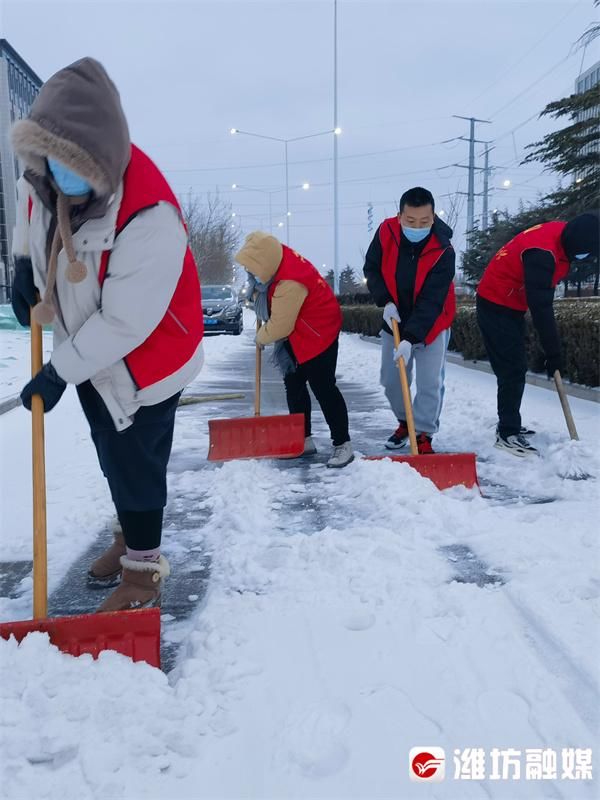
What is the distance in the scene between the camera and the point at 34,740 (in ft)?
5.49

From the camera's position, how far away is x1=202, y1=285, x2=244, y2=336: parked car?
20.5 m

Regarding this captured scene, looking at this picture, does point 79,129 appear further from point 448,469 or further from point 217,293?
point 217,293

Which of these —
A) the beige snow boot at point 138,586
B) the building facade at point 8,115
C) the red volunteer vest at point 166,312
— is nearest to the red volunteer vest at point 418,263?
the red volunteer vest at point 166,312

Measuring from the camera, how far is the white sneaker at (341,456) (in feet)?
14.8

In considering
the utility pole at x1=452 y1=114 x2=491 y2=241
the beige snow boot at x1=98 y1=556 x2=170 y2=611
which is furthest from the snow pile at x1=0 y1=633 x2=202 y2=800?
the utility pole at x1=452 y1=114 x2=491 y2=241

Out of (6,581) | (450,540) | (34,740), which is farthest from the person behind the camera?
(450,540)

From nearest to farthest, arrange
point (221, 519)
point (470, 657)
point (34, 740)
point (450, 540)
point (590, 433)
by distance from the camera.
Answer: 1. point (34, 740)
2. point (470, 657)
3. point (450, 540)
4. point (221, 519)
5. point (590, 433)

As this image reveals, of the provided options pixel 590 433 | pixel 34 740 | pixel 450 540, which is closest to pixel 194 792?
pixel 34 740

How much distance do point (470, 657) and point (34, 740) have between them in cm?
121

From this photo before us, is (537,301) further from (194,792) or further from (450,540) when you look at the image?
(194,792)

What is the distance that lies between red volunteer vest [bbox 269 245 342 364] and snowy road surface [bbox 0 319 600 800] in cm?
96

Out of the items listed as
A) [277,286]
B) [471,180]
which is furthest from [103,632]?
[471,180]

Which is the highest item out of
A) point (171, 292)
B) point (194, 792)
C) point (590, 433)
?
point (171, 292)

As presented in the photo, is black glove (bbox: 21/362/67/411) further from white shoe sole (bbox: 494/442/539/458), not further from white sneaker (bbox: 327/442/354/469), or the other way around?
white shoe sole (bbox: 494/442/539/458)
